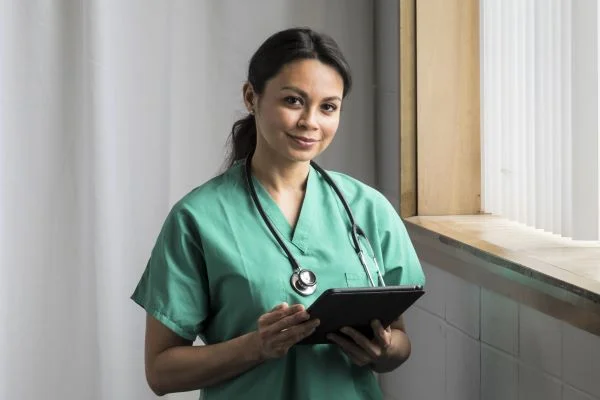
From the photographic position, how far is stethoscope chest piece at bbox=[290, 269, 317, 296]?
5.37 ft

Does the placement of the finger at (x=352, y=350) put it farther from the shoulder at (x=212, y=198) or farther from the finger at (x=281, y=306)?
the shoulder at (x=212, y=198)

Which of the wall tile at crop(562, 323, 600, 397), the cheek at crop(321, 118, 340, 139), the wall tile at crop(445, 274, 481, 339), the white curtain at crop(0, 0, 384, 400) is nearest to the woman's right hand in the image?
the cheek at crop(321, 118, 340, 139)

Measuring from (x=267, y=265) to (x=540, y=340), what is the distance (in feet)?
1.61

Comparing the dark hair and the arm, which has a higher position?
the dark hair

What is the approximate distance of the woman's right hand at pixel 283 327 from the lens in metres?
1.50

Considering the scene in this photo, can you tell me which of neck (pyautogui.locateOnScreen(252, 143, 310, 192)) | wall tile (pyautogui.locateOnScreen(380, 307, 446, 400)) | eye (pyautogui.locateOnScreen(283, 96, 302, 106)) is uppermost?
eye (pyautogui.locateOnScreen(283, 96, 302, 106))

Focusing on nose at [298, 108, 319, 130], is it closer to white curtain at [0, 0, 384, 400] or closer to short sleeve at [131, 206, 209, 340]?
short sleeve at [131, 206, 209, 340]

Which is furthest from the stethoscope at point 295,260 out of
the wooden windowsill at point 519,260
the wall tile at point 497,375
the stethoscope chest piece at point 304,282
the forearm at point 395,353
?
the wall tile at point 497,375

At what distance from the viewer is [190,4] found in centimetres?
270

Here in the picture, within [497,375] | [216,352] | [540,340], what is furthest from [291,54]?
[497,375]

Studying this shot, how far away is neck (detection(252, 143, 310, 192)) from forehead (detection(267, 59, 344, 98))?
124 millimetres

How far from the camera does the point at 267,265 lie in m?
1.65

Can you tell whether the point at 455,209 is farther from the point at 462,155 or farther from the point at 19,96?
the point at 19,96

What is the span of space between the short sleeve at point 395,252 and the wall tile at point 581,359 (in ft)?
0.89
